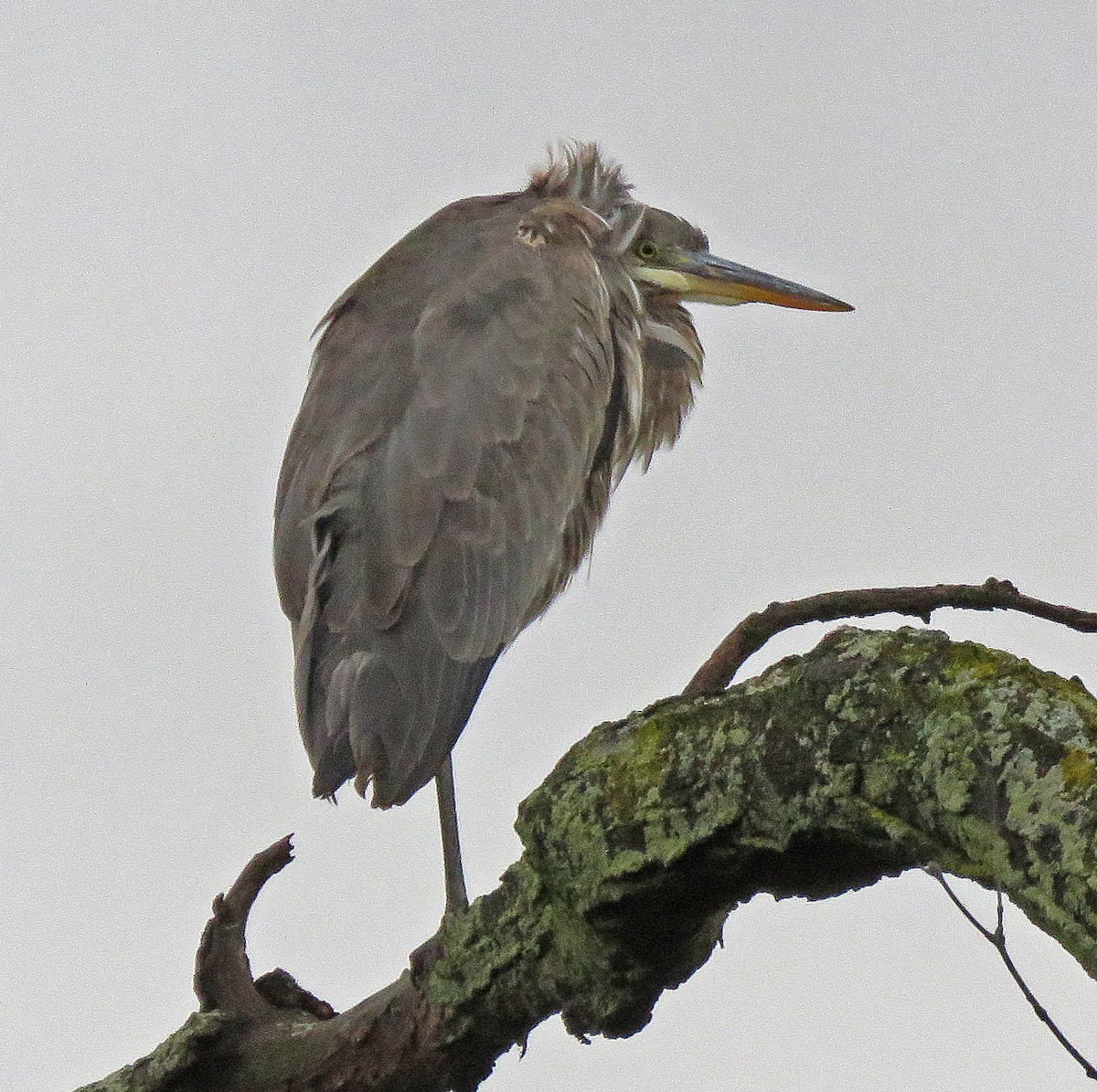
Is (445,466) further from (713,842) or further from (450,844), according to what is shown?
(713,842)

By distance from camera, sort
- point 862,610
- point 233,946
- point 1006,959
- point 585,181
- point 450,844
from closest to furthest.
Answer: point 1006,959 < point 862,610 < point 233,946 < point 450,844 < point 585,181

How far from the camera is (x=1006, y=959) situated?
5.02 feet

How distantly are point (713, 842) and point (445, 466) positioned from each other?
1920 mm

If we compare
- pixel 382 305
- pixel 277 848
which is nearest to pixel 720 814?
pixel 277 848

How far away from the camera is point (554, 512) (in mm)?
3953

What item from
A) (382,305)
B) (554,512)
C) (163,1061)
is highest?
(382,305)

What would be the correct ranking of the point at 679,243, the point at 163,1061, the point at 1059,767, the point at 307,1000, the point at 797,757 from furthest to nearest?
the point at 679,243 < the point at 307,1000 < the point at 163,1061 < the point at 797,757 < the point at 1059,767

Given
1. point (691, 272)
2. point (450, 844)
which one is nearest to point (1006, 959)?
point (450, 844)

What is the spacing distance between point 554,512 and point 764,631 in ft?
5.54

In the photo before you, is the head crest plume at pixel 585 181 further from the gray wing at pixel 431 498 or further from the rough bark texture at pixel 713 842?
the rough bark texture at pixel 713 842

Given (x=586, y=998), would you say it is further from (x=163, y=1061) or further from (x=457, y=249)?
(x=457, y=249)

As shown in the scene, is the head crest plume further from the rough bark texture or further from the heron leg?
the rough bark texture

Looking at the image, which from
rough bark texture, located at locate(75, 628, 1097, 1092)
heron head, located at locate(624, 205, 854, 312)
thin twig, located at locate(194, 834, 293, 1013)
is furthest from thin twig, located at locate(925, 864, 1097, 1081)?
heron head, located at locate(624, 205, 854, 312)

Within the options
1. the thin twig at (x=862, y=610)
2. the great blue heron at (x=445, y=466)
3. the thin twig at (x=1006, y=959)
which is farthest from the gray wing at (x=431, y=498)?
A: the thin twig at (x=1006, y=959)
